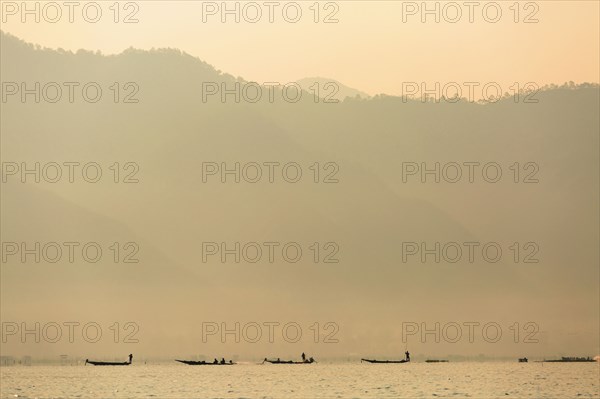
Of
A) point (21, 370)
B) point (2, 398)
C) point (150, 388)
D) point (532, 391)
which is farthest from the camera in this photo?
point (21, 370)

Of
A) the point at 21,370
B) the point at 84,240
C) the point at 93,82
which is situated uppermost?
the point at 93,82

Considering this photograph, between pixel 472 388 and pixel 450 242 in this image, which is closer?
pixel 472 388

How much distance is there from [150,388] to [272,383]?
239 inches

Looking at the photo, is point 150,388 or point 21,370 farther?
point 21,370

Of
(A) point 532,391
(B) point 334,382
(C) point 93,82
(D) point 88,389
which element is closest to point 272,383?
(B) point 334,382

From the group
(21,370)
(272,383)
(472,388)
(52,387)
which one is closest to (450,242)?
(472,388)

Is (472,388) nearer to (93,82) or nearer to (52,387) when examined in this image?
(52,387)

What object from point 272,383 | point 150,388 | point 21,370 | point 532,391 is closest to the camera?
point 532,391

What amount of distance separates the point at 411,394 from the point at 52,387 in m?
15.5

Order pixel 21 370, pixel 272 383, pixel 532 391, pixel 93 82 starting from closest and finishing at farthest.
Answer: pixel 93 82 < pixel 532 391 < pixel 272 383 < pixel 21 370

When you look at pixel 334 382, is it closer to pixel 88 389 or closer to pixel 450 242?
pixel 450 242

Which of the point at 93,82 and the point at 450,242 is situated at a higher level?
the point at 93,82

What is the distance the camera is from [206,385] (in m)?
48.2

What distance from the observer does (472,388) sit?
150 ft
